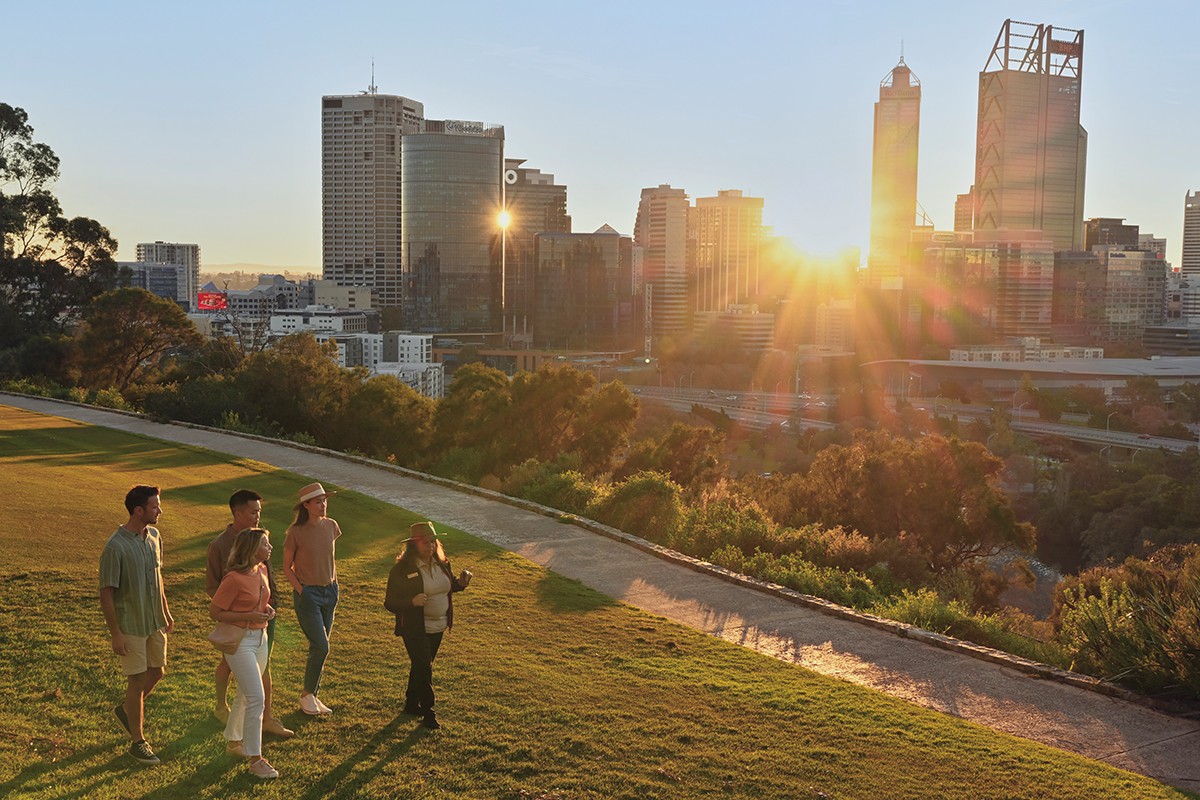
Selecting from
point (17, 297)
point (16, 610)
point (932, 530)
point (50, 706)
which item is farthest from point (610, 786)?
point (17, 297)

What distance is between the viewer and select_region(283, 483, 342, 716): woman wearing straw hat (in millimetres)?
7020

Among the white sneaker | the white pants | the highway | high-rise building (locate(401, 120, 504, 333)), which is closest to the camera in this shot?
the white pants

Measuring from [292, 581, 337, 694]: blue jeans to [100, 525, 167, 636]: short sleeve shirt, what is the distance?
3.15 ft

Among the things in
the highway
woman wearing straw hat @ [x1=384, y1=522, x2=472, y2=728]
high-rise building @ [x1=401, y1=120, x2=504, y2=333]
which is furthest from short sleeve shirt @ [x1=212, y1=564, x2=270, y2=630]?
high-rise building @ [x1=401, y1=120, x2=504, y2=333]

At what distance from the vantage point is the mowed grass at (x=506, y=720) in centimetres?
636

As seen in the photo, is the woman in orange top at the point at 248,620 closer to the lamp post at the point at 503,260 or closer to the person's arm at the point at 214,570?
the person's arm at the point at 214,570

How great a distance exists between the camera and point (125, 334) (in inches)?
1462

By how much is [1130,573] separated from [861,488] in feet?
23.7

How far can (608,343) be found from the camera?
497 feet

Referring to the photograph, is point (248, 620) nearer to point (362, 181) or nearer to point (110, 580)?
point (110, 580)

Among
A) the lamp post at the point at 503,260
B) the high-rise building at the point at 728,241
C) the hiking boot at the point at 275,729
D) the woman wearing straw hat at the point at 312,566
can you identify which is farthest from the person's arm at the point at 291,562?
the high-rise building at the point at 728,241

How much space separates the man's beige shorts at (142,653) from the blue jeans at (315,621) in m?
0.89

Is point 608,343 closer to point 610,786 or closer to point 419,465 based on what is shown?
point 419,465

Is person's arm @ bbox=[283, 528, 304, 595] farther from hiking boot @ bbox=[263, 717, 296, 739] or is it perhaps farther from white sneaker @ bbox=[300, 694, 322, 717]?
hiking boot @ bbox=[263, 717, 296, 739]
